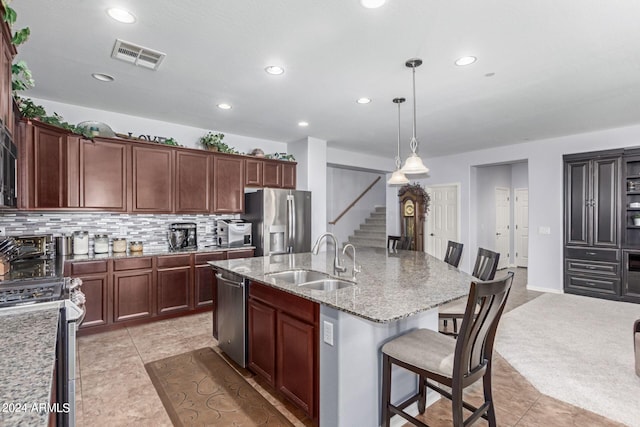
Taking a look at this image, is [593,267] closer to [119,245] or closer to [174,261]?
[174,261]

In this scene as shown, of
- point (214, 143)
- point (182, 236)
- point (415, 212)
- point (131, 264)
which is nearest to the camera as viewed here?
point (131, 264)

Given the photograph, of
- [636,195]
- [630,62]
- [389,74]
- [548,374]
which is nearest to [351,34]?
[389,74]

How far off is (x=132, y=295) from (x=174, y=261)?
0.59 metres

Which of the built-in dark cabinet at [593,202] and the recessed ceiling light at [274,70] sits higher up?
the recessed ceiling light at [274,70]

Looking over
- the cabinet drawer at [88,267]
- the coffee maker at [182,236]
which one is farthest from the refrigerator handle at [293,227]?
the cabinet drawer at [88,267]

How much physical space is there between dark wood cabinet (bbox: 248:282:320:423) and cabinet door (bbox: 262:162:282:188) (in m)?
2.86

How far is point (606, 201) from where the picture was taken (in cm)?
491

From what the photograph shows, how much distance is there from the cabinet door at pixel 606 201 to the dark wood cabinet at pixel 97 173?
6.75 metres

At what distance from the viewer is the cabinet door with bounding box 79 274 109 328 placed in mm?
3506

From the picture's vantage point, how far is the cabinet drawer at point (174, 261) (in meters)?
3.98

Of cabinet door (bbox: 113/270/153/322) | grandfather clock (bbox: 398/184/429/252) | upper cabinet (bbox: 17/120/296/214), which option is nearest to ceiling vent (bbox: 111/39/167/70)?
upper cabinet (bbox: 17/120/296/214)

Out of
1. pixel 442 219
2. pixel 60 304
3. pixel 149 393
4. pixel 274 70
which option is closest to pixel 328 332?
pixel 60 304

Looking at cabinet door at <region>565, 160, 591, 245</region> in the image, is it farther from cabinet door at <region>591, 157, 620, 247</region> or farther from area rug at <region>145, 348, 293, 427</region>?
area rug at <region>145, 348, 293, 427</region>

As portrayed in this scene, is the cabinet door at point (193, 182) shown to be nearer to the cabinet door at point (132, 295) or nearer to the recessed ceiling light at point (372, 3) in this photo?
the cabinet door at point (132, 295)
